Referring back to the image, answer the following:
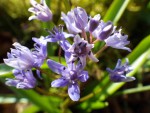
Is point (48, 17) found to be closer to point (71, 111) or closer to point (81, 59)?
point (81, 59)

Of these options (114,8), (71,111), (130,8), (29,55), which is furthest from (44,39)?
(130,8)

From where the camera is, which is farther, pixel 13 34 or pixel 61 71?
pixel 13 34

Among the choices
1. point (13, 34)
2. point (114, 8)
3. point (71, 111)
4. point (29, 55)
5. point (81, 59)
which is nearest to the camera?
point (81, 59)

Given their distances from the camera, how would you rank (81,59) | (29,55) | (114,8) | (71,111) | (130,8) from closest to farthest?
(81,59), (29,55), (114,8), (71,111), (130,8)

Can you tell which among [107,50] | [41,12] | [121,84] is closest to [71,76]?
[41,12]

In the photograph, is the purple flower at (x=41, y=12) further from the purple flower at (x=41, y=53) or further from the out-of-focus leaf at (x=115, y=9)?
A: the out-of-focus leaf at (x=115, y=9)

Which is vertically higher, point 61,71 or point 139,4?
point 139,4

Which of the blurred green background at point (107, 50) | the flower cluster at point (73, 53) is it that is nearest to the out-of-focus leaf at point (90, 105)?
the blurred green background at point (107, 50)
